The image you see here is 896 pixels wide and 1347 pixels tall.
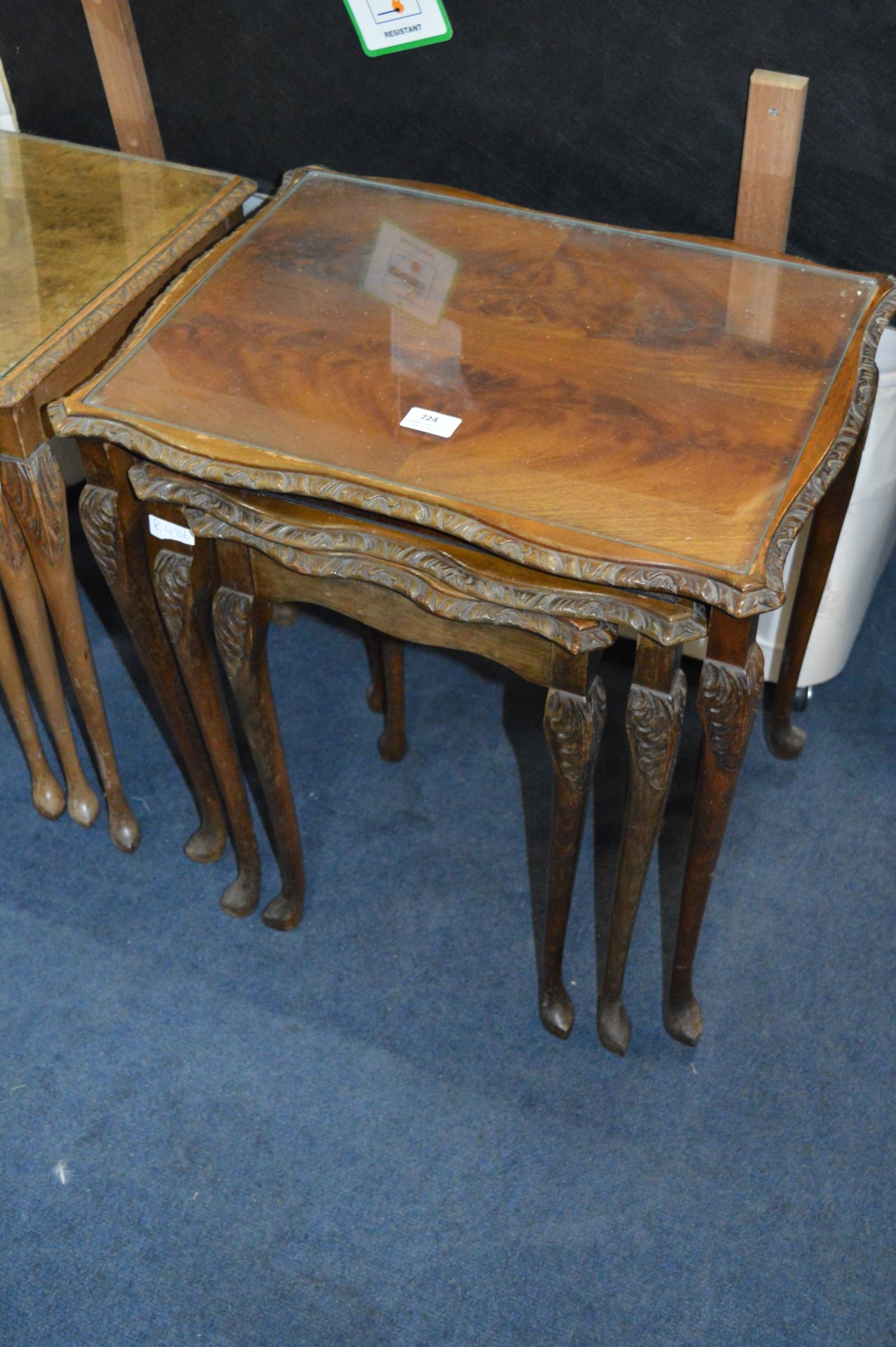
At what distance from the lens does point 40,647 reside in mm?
1711

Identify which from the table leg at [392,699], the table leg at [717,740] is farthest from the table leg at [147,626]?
the table leg at [717,740]

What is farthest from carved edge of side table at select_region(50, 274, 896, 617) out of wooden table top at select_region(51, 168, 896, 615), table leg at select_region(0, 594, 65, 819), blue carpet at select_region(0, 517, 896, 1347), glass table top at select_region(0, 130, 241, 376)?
blue carpet at select_region(0, 517, 896, 1347)

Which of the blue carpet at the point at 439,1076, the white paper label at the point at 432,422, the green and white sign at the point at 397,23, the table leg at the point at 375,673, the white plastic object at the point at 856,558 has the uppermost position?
the green and white sign at the point at 397,23

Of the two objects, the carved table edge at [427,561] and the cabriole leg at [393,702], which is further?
the cabriole leg at [393,702]

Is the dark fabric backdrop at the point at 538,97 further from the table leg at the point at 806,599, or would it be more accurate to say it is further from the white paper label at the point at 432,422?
the white paper label at the point at 432,422

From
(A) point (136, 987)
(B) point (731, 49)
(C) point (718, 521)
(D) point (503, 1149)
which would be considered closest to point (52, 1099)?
(A) point (136, 987)

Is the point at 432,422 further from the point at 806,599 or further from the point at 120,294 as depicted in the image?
the point at 806,599

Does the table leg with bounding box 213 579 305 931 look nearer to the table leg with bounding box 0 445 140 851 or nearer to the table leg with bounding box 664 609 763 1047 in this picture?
the table leg with bounding box 0 445 140 851

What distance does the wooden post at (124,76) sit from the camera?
185 centimetres

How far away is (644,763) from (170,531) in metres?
0.54

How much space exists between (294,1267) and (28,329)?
3.50ft

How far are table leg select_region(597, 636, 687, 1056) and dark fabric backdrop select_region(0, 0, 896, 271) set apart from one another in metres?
0.73

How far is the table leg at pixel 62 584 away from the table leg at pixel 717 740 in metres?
0.77

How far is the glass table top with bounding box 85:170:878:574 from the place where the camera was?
1.19 m
